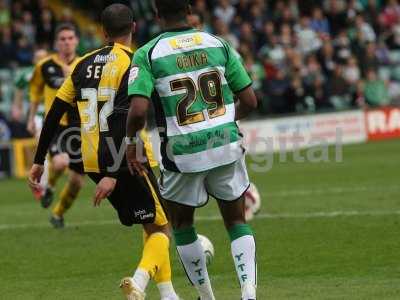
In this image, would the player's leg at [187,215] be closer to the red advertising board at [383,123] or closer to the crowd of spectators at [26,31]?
the crowd of spectators at [26,31]

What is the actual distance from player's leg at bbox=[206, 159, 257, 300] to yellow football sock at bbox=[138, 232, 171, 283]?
0.60m

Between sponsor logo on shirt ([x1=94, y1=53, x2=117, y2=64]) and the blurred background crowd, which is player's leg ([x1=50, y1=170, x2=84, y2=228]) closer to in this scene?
sponsor logo on shirt ([x1=94, y1=53, x2=117, y2=64])

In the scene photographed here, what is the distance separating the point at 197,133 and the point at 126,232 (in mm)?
5386

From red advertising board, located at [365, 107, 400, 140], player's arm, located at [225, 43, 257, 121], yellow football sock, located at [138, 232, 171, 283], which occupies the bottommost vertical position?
red advertising board, located at [365, 107, 400, 140]

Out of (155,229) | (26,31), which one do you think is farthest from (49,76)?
(26,31)

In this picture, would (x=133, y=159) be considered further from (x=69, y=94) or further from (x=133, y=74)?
(x=69, y=94)

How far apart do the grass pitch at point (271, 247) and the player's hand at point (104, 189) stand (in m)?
1.19

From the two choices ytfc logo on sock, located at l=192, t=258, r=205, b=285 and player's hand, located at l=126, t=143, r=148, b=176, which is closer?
player's hand, located at l=126, t=143, r=148, b=176

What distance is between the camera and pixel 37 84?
1441 cm

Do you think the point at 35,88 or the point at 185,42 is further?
the point at 35,88

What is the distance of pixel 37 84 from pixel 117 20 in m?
6.53

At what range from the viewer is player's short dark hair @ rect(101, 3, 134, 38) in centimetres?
802

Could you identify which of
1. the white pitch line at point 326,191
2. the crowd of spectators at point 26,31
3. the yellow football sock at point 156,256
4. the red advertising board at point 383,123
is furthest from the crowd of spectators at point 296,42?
the yellow football sock at point 156,256

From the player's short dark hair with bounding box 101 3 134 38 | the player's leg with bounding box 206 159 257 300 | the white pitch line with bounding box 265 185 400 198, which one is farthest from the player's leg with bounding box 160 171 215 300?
the white pitch line with bounding box 265 185 400 198
